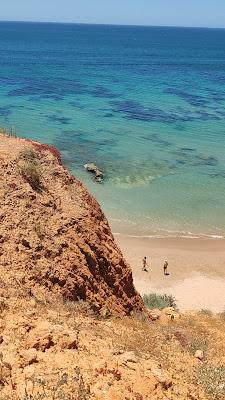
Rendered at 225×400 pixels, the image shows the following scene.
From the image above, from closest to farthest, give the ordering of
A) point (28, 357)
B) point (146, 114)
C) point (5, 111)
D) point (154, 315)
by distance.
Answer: point (28, 357) < point (154, 315) < point (5, 111) < point (146, 114)

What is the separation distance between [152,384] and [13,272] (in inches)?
194

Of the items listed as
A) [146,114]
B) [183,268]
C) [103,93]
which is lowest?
[183,268]

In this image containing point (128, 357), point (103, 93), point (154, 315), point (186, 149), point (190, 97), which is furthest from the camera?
point (103, 93)

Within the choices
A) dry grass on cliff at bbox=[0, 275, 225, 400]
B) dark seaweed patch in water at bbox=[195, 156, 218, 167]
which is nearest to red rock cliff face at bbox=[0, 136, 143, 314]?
dry grass on cliff at bbox=[0, 275, 225, 400]

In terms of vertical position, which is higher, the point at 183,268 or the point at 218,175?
the point at 218,175

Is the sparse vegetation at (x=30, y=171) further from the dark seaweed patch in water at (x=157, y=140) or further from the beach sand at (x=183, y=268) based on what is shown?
the dark seaweed patch in water at (x=157, y=140)

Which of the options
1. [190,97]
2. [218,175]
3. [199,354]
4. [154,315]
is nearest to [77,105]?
[190,97]

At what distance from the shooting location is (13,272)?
11266mm

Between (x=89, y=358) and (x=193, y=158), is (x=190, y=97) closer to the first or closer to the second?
(x=193, y=158)

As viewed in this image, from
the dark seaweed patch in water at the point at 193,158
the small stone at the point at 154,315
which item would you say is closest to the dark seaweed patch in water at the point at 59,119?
the dark seaweed patch in water at the point at 193,158

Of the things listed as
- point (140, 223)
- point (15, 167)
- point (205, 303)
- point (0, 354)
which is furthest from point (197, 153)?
point (0, 354)

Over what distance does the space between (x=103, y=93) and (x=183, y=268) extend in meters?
47.5

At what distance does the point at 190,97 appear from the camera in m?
66.7

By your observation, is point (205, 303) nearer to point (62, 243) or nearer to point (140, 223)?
point (140, 223)
